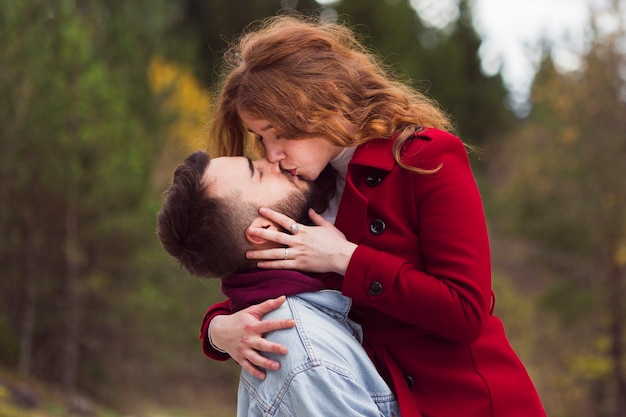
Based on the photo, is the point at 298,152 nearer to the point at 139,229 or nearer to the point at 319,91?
the point at 319,91

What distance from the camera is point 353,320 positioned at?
7.85ft

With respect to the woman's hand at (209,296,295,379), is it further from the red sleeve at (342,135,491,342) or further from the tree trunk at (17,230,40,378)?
the tree trunk at (17,230,40,378)

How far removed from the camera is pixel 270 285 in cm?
224

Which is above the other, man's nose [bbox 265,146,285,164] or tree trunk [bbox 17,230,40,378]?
man's nose [bbox 265,146,285,164]

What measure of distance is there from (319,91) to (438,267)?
616 mm

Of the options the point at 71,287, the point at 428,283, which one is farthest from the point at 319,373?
the point at 71,287

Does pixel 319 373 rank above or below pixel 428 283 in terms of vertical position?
below

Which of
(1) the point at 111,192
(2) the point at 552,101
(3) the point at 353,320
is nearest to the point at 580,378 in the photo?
(2) the point at 552,101

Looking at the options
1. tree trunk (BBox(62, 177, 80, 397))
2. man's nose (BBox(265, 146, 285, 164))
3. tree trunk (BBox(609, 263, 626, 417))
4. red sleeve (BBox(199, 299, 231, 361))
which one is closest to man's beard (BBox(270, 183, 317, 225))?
man's nose (BBox(265, 146, 285, 164))

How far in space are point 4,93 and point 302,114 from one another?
10.6 meters

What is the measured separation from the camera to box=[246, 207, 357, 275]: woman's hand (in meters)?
2.22

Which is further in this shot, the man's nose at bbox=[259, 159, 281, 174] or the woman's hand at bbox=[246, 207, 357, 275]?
the man's nose at bbox=[259, 159, 281, 174]

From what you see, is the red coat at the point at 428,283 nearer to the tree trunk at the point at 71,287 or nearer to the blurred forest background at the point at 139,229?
the blurred forest background at the point at 139,229

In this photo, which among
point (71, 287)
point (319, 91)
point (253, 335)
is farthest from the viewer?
point (71, 287)
